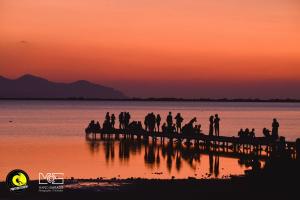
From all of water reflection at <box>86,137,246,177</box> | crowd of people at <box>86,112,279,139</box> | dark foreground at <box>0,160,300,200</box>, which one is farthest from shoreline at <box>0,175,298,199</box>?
crowd of people at <box>86,112,279,139</box>

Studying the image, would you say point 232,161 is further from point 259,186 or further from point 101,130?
point 101,130

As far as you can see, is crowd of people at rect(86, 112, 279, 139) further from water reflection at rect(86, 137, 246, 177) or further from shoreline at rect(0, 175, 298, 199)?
shoreline at rect(0, 175, 298, 199)

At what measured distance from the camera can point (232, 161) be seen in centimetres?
3822

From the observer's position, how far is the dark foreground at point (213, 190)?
19.8 meters

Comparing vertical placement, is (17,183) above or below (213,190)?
above

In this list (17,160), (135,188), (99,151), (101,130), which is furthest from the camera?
(101,130)

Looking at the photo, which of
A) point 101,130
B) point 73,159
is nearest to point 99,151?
point 73,159

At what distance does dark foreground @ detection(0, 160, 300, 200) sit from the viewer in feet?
65.0

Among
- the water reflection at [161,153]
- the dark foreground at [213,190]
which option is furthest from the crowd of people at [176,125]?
the dark foreground at [213,190]

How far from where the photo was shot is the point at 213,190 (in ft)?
69.1

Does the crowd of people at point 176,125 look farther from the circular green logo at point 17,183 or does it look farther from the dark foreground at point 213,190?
the circular green logo at point 17,183

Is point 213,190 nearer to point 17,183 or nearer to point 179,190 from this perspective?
point 179,190

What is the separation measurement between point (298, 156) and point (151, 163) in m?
16.7

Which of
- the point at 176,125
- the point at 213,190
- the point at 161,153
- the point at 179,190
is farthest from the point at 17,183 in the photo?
the point at 176,125
